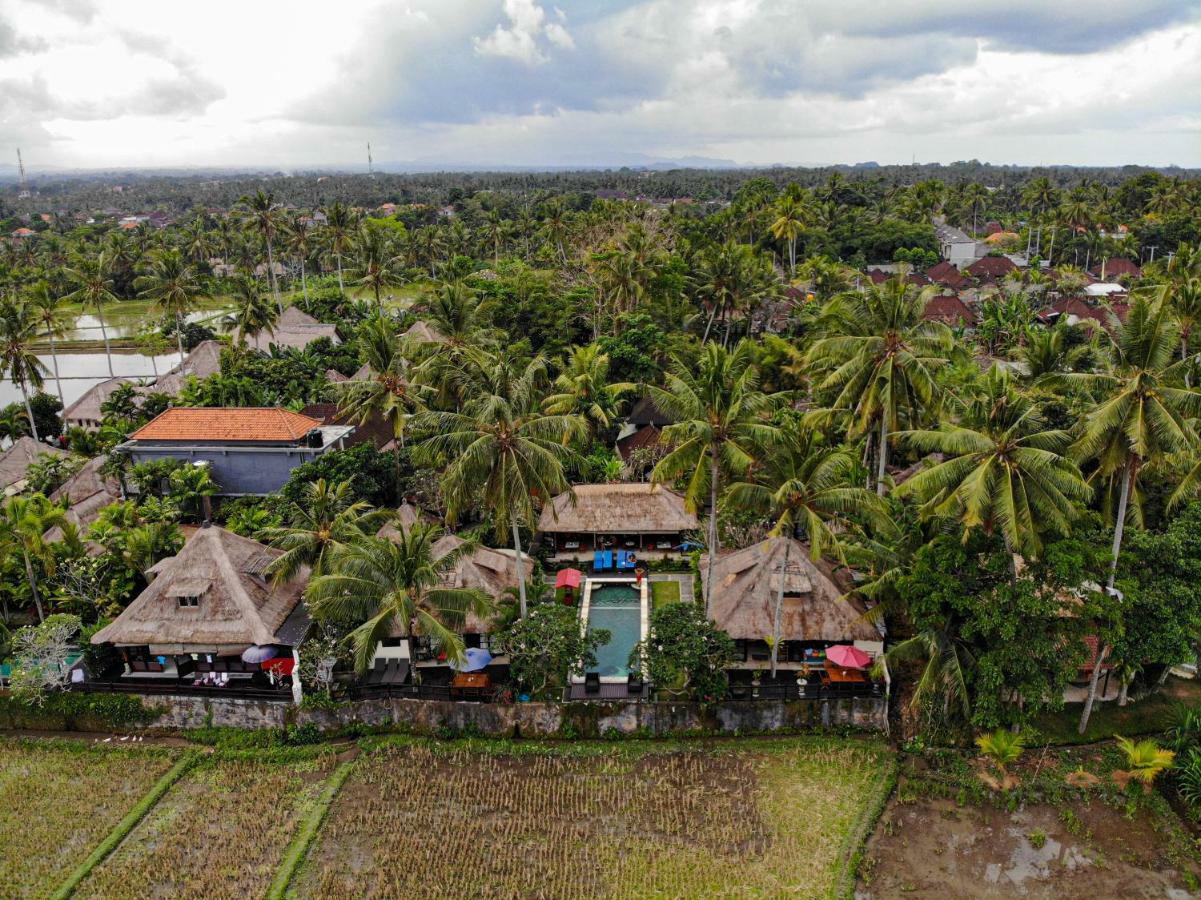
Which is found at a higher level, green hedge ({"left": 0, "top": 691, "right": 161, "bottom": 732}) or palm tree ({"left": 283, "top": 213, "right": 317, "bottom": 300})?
palm tree ({"left": 283, "top": 213, "right": 317, "bottom": 300})

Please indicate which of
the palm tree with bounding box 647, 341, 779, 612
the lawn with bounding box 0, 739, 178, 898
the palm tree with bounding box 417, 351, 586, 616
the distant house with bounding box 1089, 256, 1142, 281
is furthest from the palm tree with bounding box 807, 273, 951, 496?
the distant house with bounding box 1089, 256, 1142, 281

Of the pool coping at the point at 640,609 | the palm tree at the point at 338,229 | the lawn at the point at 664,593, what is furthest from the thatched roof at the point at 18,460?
the palm tree at the point at 338,229

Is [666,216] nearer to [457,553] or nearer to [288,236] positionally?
[288,236]

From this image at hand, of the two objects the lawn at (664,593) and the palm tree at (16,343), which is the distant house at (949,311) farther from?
the palm tree at (16,343)

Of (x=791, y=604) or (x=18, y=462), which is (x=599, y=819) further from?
(x=18, y=462)

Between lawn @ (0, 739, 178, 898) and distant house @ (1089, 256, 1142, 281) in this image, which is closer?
lawn @ (0, 739, 178, 898)

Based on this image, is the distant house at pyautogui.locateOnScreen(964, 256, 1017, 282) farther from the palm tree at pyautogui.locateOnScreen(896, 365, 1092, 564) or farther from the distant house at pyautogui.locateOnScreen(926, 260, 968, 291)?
the palm tree at pyautogui.locateOnScreen(896, 365, 1092, 564)

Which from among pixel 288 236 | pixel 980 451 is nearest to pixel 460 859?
pixel 980 451
